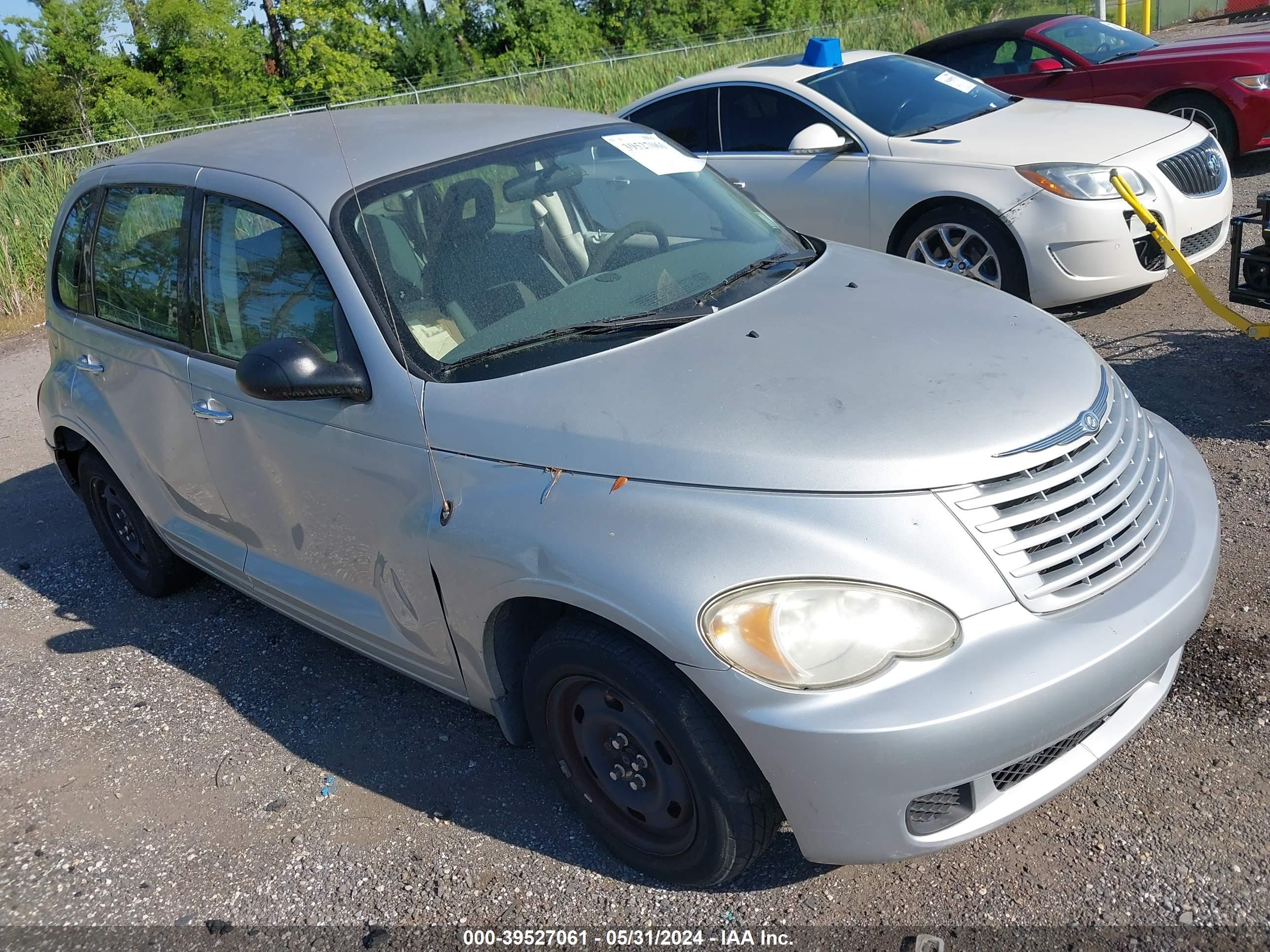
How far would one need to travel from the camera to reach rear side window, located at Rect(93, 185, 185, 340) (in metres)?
3.79

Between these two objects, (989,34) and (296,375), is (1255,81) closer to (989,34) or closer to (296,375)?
(989,34)

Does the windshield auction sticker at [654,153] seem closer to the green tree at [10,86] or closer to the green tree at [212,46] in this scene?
the green tree at [212,46]

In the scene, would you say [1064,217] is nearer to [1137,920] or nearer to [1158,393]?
[1158,393]

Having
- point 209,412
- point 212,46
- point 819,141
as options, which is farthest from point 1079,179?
point 212,46

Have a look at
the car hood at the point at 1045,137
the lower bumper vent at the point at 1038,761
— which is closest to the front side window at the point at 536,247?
the lower bumper vent at the point at 1038,761

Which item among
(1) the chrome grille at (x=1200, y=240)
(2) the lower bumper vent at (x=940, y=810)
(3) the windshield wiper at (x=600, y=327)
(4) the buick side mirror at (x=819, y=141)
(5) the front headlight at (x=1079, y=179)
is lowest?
(1) the chrome grille at (x=1200, y=240)

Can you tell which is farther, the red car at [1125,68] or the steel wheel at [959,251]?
the red car at [1125,68]

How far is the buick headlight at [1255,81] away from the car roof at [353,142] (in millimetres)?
7132

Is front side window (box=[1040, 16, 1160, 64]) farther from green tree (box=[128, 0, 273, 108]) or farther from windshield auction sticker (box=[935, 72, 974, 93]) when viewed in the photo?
green tree (box=[128, 0, 273, 108])

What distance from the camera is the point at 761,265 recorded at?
11.5 ft

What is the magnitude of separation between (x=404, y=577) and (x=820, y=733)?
4.34 ft

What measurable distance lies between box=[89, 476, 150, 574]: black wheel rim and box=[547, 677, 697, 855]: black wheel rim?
2620 mm

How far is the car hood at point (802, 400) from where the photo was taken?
2449mm

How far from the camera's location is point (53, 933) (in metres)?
2.96
